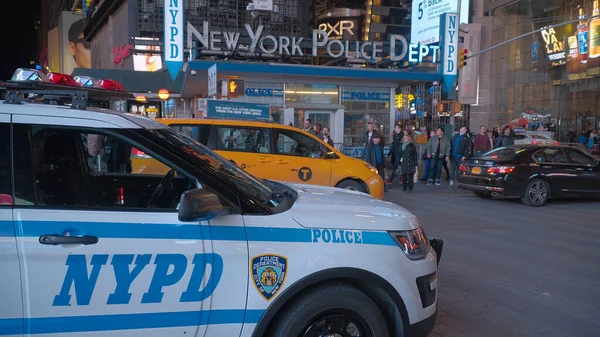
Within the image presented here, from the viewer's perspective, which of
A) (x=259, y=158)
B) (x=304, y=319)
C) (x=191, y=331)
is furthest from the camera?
(x=259, y=158)

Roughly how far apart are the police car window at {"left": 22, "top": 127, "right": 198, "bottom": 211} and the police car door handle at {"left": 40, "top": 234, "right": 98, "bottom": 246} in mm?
222

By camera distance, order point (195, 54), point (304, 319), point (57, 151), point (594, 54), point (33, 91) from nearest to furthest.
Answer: point (304, 319), point (33, 91), point (57, 151), point (195, 54), point (594, 54)

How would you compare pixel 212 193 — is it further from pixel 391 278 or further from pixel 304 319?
pixel 391 278

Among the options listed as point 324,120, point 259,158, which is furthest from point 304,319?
point 324,120

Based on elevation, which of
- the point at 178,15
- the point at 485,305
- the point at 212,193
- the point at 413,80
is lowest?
the point at 485,305

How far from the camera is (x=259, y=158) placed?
9.36 metres

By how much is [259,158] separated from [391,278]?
20.9ft

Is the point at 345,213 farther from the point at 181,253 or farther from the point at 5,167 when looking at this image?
the point at 5,167

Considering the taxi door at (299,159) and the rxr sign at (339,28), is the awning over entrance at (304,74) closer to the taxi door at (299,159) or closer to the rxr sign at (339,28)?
the taxi door at (299,159)

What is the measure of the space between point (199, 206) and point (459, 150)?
13892 mm

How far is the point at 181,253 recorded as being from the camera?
2.79 metres

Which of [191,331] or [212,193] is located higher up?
[212,193]

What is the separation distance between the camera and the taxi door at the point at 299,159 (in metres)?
9.54

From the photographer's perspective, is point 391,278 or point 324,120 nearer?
point 391,278
